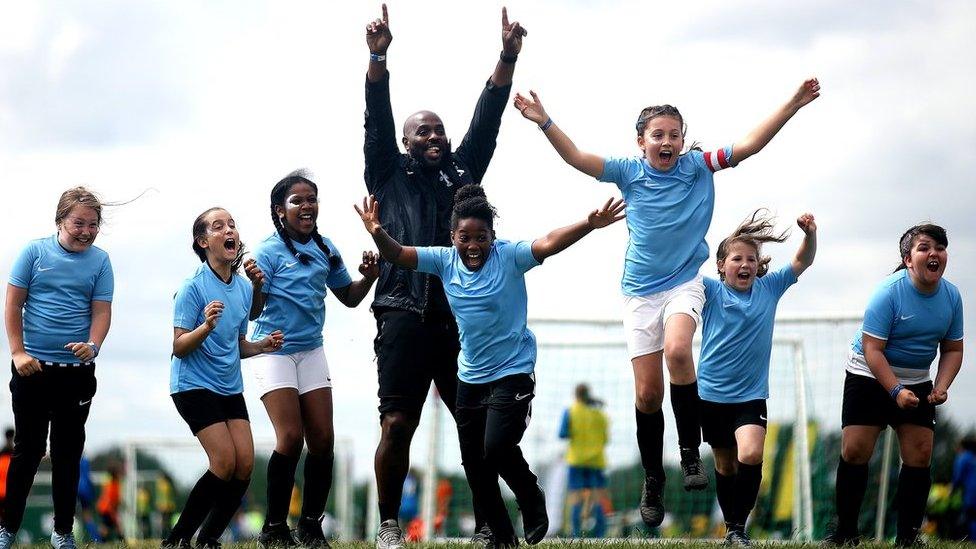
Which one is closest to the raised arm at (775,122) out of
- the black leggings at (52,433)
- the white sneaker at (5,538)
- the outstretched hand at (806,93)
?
the outstretched hand at (806,93)

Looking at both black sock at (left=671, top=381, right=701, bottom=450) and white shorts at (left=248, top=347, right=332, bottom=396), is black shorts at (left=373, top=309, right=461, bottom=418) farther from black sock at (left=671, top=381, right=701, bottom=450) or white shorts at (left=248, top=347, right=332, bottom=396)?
black sock at (left=671, top=381, right=701, bottom=450)

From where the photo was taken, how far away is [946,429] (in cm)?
2544

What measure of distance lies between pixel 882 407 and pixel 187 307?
484 cm

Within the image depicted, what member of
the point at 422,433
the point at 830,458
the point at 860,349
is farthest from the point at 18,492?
the point at 830,458

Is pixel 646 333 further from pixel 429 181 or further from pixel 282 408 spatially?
pixel 282 408

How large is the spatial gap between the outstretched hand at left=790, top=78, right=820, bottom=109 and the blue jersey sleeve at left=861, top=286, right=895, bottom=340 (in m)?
1.55

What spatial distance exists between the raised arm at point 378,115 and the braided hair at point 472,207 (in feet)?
2.62

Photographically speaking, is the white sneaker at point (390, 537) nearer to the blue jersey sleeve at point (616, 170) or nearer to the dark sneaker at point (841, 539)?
the blue jersey sleeve at point (616, 170)

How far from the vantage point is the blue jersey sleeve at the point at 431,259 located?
8258 mm

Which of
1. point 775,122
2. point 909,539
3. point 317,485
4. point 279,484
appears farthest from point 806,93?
point 279,484

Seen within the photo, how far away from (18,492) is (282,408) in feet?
6.06

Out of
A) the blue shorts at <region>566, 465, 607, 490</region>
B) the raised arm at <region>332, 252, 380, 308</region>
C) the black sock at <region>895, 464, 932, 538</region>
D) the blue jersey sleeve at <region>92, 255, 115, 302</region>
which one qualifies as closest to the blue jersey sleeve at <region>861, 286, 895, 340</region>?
the black sock at <region>895, 464, 932, 538</region>

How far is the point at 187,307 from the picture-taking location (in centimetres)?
835

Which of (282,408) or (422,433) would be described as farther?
(422,433)
